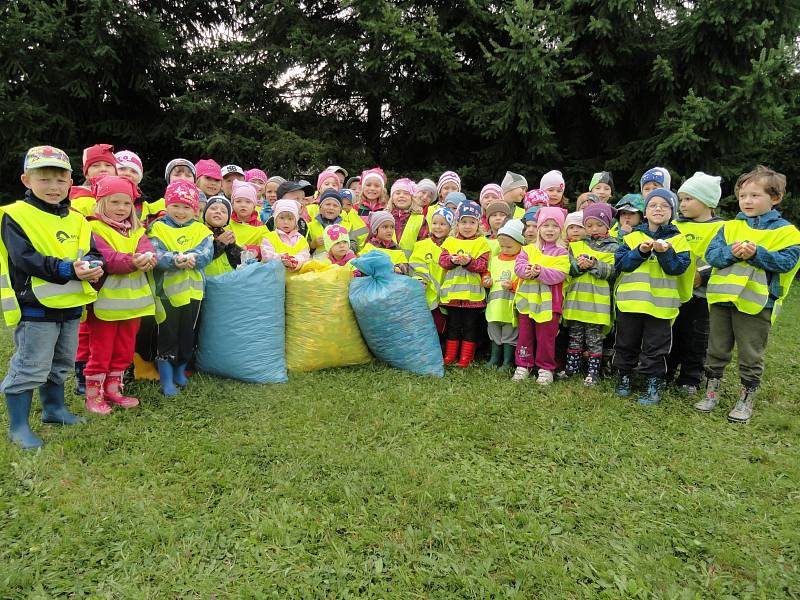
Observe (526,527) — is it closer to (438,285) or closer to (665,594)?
(665,594)

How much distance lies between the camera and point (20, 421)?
3.03 meters

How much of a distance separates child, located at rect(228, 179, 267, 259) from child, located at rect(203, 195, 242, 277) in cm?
10

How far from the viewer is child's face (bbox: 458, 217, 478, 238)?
4.54 m

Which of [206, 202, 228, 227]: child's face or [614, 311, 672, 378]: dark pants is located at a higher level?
[206, 202, 228, 227]: child's face

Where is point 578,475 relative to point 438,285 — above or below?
below

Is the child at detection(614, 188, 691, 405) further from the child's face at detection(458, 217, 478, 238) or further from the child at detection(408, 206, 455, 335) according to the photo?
the child at detection(408, 206, 455, 335)

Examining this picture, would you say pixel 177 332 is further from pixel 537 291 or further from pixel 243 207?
pixel 537 291

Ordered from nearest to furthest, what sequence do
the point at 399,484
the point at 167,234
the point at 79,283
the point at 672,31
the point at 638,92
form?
1. the point at 399,484
2. the point at 79,283
3. the point at 167,234
4. the point at 672,31
5. the point at 638,92

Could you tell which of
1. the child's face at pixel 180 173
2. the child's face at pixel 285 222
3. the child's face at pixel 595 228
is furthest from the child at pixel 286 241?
the child's face at pixel 595 228

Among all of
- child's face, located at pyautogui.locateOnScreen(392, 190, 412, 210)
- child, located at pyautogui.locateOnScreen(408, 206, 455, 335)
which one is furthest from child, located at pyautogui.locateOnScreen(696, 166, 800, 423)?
child's face, located at pyautogui.locateOnScreen(392, 190, 412, 210)

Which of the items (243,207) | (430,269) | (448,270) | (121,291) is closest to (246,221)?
(243,207)

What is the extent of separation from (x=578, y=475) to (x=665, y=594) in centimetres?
85

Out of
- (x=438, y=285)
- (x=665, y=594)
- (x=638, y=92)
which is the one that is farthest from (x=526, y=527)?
(x=638, y=92)

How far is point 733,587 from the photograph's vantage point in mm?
2072
